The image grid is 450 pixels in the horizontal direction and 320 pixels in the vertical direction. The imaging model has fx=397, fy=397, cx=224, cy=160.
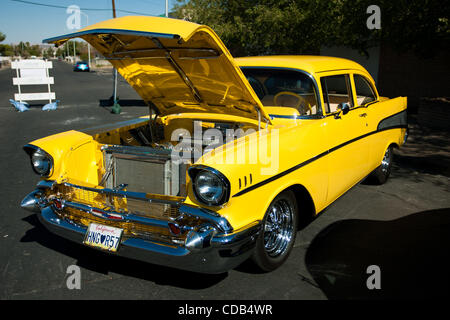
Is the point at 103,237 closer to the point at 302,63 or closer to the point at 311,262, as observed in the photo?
the point at 311,262

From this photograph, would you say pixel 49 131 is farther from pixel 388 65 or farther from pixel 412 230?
pixel 388 65

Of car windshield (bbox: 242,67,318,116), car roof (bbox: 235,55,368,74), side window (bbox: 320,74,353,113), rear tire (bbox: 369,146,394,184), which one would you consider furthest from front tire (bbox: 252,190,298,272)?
rear tire (bbox: 369,146,394,184)

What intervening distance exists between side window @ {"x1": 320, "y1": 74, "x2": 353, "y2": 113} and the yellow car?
0.02 metres

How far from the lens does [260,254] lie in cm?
292

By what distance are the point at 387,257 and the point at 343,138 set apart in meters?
1.14

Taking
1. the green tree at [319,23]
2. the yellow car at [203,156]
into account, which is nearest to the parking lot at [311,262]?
the yellow car at [203,156]

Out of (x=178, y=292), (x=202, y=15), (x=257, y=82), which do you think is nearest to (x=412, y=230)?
(x=257, y=82)

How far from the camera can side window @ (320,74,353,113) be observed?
379 cm

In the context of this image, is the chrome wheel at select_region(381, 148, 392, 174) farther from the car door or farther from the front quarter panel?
the front quarter panel

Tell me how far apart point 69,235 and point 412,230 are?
10.3 feet

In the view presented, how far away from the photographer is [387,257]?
3342 mm

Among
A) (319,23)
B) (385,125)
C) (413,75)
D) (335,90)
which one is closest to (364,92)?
(385,125)

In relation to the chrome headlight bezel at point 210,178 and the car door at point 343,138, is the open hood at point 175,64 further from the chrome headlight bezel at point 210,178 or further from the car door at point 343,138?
the chrome headlight bezel at point 210,178
